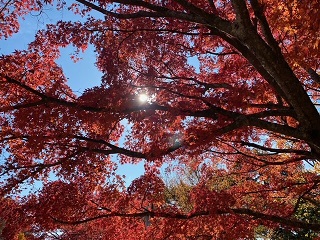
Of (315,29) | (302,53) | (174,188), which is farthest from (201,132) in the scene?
(174,188)

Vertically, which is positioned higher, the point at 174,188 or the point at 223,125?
the point at 174,188

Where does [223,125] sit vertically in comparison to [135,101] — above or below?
below

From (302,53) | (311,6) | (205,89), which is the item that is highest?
(205,89)

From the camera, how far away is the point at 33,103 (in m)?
6.07

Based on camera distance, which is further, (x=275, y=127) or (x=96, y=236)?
(x=96, y=236)

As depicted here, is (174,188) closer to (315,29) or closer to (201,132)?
(201,132)

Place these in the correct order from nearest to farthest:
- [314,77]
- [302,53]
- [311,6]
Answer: [311,6]
[302,53]
[314,77]

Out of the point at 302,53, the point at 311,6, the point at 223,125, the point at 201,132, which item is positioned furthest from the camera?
the point at 201,132

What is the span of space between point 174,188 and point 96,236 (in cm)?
845

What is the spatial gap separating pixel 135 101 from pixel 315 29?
3509mm

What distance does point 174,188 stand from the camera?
23312 mm

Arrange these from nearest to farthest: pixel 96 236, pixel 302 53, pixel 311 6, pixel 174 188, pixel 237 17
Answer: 1. pixel 311 6
2. pixel 237 17
3. pixel 302 53
4. pixel 96 236
5. pixel 174 188

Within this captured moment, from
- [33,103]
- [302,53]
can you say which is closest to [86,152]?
[33,103]

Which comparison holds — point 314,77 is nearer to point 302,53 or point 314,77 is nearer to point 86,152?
point 302,53
